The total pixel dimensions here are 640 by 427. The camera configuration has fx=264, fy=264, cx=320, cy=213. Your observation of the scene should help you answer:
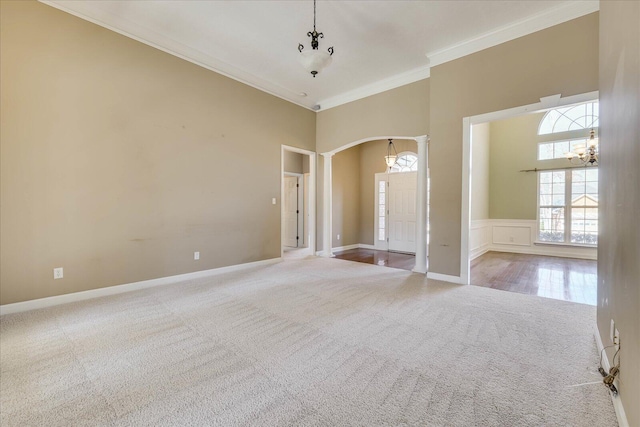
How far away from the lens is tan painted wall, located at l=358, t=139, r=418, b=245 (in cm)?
752

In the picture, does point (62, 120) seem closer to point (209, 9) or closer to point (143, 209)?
point (143, 209)

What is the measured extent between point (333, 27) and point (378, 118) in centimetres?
213

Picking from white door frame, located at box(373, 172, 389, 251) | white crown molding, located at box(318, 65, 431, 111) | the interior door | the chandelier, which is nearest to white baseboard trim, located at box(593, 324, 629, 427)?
white crown molding, located at box(318, 65, 431, 111)

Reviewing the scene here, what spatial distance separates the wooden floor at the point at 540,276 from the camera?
3.60m

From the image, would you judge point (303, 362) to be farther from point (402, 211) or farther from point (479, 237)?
point (479, 237)

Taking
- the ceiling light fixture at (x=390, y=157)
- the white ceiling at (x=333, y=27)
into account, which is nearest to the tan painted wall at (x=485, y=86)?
the white ceiling at (x=333, y=27)

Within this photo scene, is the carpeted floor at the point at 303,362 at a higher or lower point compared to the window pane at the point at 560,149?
lower

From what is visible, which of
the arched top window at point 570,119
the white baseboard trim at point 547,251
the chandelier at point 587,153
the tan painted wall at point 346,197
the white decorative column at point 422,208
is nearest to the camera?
the white decorative column at point 422,208

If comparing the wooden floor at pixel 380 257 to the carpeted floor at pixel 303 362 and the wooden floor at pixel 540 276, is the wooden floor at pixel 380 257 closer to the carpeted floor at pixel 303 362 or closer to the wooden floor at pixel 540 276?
the wooden floor at pixel 540 276

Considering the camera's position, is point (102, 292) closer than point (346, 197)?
Yes

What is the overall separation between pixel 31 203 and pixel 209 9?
9.88 ft

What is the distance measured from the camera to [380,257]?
629 centimetres

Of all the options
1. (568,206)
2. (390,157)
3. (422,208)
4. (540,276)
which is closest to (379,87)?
(390,157)

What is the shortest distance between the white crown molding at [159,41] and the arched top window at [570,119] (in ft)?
21.3
